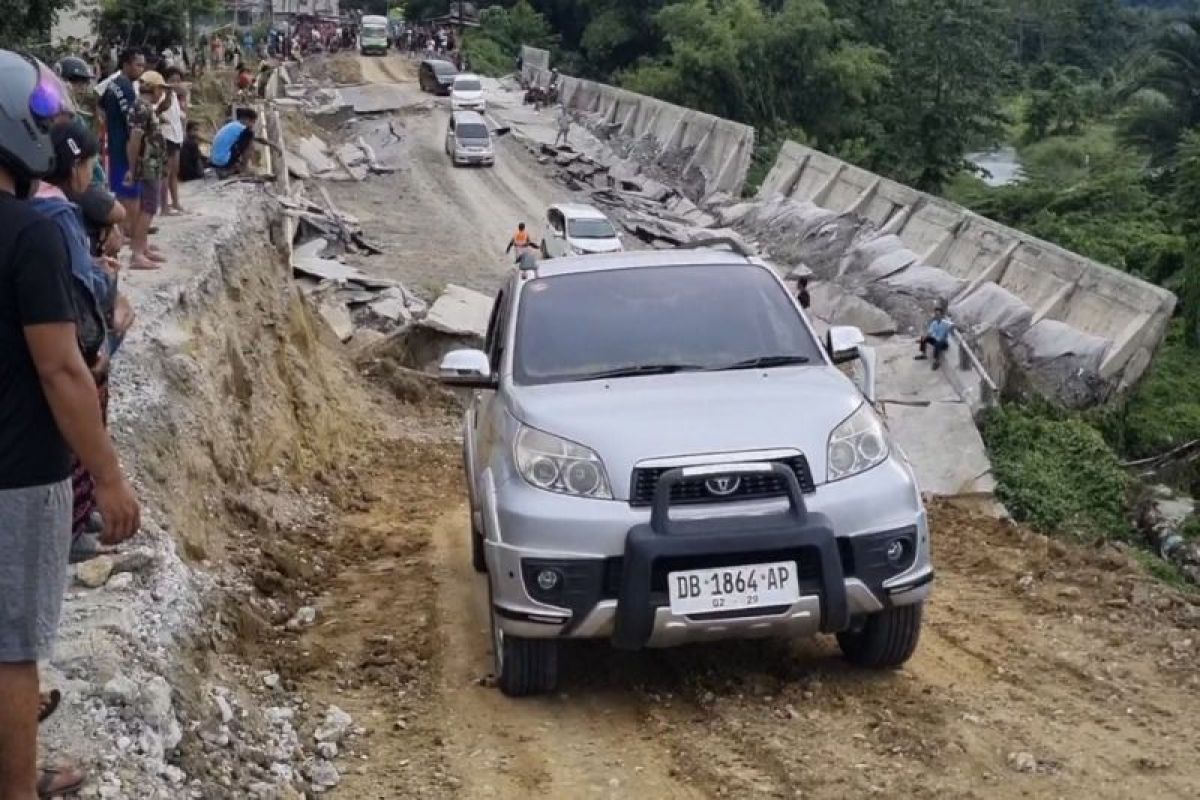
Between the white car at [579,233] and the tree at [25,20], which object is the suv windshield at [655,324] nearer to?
the tree at [25,20]

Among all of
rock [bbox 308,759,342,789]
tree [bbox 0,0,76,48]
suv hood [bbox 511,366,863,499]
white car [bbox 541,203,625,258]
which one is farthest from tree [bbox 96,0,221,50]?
rock [bbox 308,759,342,789]

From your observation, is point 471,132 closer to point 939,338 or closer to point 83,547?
point 939,338

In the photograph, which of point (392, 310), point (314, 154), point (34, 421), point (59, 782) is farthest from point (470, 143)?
point (34, 421)

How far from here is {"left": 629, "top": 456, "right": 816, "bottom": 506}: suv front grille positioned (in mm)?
5613

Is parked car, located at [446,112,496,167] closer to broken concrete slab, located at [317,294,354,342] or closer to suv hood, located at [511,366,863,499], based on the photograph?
broken concrete slab, located at [317,294,354,342]

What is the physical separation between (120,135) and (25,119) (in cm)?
796

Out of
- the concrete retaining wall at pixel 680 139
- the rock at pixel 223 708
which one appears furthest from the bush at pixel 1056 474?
the concrete retaining wall at pixel 680 139

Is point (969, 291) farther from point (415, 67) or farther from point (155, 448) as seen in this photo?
point (415, 67)

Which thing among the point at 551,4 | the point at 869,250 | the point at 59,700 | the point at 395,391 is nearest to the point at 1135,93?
the point at 551,4

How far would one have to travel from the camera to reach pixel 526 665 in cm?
600

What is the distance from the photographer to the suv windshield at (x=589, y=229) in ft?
82.1

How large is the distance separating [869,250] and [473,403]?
1691cm

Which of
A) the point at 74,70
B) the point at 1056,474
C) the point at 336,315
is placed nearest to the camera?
the point at 74,70

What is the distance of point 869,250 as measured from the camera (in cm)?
2391
